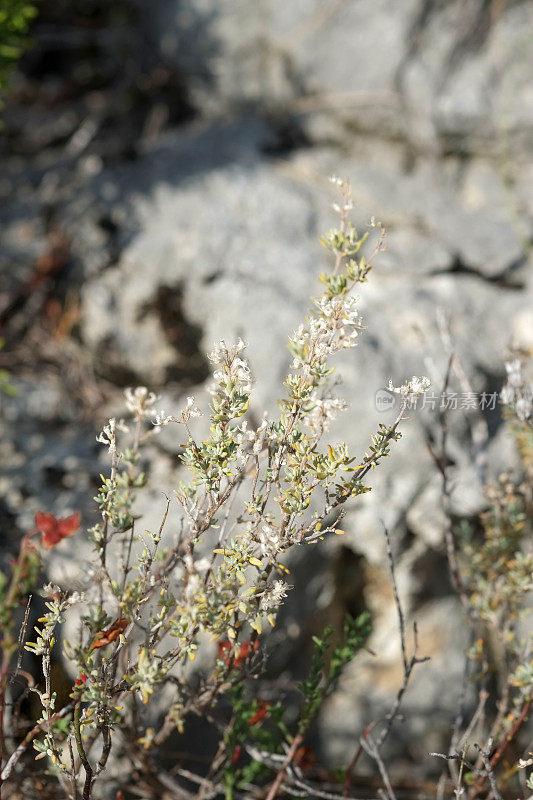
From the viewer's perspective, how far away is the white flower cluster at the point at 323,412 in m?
1.67

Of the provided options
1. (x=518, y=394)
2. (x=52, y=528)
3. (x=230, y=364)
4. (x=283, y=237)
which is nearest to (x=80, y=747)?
(x=52, y=528)

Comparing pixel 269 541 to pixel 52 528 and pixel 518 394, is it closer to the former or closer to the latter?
pixel 52 528

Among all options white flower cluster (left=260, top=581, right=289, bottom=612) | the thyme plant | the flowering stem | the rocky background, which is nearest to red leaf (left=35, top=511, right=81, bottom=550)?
the thyme plant

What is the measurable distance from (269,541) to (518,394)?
103 centimetres

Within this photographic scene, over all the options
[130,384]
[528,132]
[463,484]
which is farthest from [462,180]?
[130,384]

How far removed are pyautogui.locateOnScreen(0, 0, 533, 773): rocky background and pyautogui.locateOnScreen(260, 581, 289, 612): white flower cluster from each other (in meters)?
1.01

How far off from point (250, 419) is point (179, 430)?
33 cm

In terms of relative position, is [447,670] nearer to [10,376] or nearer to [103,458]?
[103,458]

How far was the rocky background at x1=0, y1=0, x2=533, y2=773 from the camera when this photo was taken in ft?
9.54

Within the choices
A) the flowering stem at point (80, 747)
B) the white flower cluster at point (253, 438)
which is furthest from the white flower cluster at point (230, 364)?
the flowering stem at point (80, 747)

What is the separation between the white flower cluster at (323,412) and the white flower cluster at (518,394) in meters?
Result: 0.79

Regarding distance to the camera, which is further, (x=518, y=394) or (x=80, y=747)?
(x=518, y=394)

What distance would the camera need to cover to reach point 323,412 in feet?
5.60

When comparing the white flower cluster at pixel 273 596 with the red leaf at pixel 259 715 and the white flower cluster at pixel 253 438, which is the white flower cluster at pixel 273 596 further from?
the red leaf at pixel 259 715
